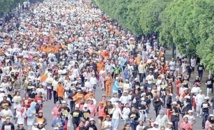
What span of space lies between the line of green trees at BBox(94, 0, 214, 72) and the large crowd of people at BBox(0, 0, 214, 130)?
125 cm

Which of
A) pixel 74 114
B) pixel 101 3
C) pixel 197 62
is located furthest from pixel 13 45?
pixel 101 3

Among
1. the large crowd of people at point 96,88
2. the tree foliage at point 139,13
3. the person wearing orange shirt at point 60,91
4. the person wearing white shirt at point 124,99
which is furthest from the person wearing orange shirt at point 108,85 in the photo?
the tree foliage at point 139,13

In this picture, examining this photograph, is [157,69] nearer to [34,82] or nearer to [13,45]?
[34,82]

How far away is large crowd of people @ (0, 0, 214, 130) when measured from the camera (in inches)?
1202

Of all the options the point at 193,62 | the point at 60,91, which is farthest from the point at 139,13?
the point at 60,91

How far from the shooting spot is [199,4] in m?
40.8

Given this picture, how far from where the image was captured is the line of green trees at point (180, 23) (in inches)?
1566

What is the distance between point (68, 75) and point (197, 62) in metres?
12.0

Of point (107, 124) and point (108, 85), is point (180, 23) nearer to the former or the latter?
point (108, 85)

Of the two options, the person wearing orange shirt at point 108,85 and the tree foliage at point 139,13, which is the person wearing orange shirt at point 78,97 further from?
the tree foliage at point 139,13

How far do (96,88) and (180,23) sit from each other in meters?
5.80

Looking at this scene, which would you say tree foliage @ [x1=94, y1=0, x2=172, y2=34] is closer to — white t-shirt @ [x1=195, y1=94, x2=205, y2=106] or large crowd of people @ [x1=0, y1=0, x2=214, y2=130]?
large crowd of people @ [x1=0, y1=0, x2=214, y2=130]

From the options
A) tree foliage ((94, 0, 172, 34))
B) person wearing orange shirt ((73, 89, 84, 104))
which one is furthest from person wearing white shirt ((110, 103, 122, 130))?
tree foliage ((94, 0, 172, 34))

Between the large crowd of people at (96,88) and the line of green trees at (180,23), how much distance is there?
1252mm
